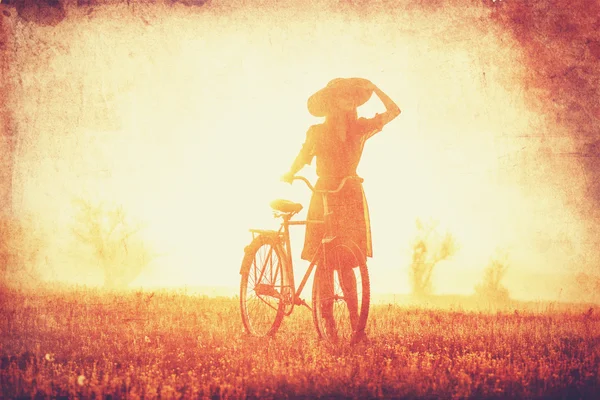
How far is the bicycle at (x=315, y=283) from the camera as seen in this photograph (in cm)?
590

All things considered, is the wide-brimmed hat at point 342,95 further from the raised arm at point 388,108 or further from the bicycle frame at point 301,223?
the bicycle frame at point 301,223

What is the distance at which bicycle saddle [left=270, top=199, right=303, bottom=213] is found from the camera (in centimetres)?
650

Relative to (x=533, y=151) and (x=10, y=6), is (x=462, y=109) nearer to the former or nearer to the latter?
(x=533, y=151)

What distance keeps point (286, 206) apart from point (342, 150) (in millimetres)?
949

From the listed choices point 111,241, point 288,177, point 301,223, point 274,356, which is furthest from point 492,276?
point 274,356

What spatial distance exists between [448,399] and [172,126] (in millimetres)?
8780

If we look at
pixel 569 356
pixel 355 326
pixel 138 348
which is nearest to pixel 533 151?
pixel 569 356

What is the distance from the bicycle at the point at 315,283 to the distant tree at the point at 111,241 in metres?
14.2

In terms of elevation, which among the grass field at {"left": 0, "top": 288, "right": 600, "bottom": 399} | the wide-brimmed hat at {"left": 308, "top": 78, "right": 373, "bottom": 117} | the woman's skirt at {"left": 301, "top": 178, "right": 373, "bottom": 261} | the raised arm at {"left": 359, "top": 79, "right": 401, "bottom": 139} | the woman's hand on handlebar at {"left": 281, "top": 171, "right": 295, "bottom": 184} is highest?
the wide-brimmed hat at {"left": 308, "top": 78, "right": 373, "bottom": 117}

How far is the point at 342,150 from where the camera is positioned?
21.8 ft


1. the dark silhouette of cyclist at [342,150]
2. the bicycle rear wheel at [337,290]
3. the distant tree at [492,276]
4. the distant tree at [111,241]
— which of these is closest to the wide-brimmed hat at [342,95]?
the dark silhouette of cyclist at [342,150]
